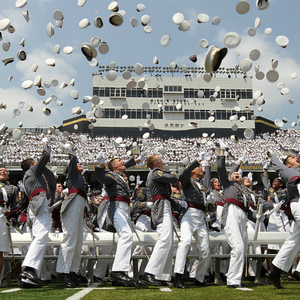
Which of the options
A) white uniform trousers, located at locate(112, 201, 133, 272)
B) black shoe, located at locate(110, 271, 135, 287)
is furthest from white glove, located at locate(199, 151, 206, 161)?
black shoe, located at locate(110, 271, 135, 287)

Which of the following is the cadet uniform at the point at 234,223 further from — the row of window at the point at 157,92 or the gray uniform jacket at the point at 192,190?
the row of window at the point at 157,92

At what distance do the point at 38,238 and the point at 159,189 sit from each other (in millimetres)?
1974

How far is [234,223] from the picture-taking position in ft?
20.6

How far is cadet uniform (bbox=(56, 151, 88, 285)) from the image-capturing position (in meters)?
6.05

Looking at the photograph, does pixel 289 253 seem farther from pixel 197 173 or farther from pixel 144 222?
pixel 144 222

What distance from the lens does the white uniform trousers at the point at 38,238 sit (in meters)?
5.69

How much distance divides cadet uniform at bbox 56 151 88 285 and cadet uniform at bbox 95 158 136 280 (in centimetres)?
41

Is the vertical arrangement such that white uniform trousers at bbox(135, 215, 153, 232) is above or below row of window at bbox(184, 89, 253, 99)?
below

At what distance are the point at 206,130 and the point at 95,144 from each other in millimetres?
18965

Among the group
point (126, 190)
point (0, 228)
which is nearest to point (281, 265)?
point (126, 190)

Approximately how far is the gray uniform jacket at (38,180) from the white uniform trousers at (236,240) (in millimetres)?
2922

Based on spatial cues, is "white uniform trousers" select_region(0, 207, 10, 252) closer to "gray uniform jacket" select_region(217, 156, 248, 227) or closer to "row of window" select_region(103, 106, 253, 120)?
"gray uniform jacket" select_region(217, 156, 248, 227)

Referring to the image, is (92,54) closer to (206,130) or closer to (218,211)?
(218,211)

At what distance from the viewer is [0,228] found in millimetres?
6355
